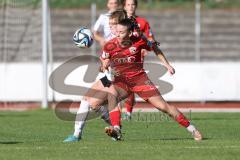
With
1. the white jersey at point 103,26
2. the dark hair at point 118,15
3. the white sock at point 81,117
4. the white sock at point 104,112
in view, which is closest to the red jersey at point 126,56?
the dark hair at point 118,15

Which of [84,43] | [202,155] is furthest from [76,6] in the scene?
[202,155]

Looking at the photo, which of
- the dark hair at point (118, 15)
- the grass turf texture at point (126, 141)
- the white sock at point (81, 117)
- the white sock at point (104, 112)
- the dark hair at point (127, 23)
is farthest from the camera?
the white sock at point (104, 112)

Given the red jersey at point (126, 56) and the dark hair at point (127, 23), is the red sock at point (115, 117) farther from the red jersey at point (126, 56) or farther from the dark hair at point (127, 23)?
the dark hair at point (127, 23)

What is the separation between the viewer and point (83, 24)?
33.3m

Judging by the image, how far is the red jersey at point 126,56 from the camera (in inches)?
464

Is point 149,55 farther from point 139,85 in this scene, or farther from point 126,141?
point 126,141

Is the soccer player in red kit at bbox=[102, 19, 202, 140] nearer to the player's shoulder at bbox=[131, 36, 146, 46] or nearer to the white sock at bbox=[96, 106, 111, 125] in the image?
the player's shoulder at bbox=[131, 36, 146, 46]

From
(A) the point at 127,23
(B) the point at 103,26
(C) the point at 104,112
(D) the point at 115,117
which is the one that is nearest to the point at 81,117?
(D) the point at 115,117

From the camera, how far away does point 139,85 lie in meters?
12.0

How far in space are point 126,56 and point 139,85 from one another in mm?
494

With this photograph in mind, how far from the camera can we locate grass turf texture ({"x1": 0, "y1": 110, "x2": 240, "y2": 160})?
32.8 feet

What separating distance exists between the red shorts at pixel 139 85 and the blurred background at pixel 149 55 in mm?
10721

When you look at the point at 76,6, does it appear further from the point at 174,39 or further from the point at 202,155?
the point at 202,155

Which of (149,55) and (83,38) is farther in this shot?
(149,55)
